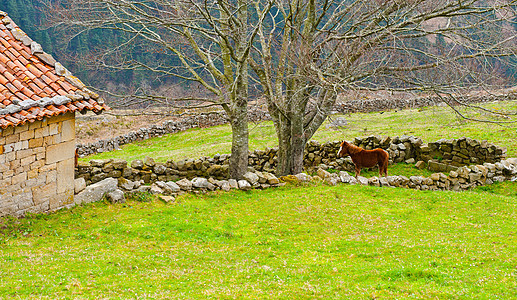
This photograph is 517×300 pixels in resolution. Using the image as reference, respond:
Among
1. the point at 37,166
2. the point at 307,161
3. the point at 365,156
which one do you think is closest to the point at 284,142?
the point at 365,156

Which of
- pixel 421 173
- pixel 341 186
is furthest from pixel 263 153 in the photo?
pixel 421 173

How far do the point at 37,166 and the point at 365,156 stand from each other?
12640 mm

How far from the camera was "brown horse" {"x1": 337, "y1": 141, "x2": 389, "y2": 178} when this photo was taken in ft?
59.9

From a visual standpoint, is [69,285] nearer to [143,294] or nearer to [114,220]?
[143,294]

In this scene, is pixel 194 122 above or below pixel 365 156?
above

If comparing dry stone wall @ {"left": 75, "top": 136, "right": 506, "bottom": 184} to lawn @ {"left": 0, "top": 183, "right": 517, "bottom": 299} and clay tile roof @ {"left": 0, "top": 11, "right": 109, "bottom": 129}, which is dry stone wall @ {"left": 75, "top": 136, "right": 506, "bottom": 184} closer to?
lawn @ {"left": 0, "top": 183, "right": 517, "bottom": 299}

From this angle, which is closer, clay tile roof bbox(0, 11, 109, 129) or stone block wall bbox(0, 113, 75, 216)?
clay tile roof bbox(0, 11, 109, 129)

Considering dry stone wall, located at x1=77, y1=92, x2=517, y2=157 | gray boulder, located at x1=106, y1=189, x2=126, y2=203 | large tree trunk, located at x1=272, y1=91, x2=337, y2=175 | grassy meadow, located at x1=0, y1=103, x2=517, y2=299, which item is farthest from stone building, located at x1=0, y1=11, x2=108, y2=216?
dry stone wall, located at x1=77, y1=92, x2=517, y2=157

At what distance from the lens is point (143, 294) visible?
23.9 ft

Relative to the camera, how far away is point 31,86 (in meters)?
11.9

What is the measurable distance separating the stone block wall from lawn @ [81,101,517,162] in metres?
10.5

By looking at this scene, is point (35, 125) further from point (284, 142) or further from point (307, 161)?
point (307, 161)

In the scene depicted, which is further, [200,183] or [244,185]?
[244,185]

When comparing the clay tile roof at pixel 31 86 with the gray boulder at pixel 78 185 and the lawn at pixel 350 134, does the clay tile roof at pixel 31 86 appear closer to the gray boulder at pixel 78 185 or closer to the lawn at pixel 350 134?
the gray boulder at pixel 78 185
